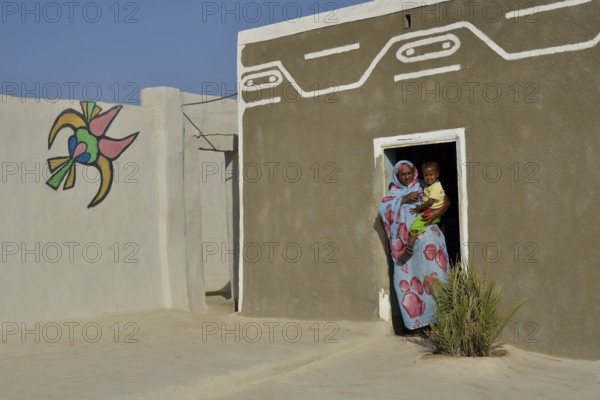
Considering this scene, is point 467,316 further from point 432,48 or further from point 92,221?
point 92,221

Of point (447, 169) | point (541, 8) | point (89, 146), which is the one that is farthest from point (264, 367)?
point (89, 146)

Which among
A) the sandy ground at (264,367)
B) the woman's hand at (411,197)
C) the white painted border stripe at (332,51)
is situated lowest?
the sandy ground at (264,367)

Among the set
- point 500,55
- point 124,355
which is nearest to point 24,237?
point 124,355

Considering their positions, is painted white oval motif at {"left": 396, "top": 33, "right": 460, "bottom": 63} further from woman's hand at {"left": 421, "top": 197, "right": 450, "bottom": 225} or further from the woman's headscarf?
woman's hand at {"left": 421, "top": 197, "right": 450, "bottom": 225}

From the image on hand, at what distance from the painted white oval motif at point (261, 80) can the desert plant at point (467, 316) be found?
3.46 m

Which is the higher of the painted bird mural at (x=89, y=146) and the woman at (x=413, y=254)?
the painted bird mural at (x=89, y=146)

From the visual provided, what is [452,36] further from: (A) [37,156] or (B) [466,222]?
(A) [37,156]

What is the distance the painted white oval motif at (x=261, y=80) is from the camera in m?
9.18

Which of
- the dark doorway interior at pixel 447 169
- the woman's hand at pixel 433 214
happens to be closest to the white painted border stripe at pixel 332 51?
the dark doorway interior at pixel 447 169

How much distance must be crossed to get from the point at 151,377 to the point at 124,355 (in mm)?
1093

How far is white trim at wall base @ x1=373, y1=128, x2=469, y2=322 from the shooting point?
759 centimetres

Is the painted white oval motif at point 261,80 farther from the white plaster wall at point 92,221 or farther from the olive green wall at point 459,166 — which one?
the white plaster wall at point 92,221

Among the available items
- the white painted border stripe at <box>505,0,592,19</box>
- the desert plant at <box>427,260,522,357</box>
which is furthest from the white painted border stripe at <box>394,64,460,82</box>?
the desert plant at <box>427,260,522,357</box>

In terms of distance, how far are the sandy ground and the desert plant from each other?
184mm
